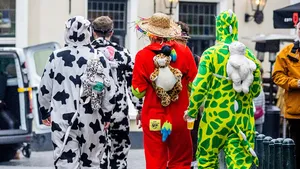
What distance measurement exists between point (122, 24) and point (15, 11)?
95.3 inches

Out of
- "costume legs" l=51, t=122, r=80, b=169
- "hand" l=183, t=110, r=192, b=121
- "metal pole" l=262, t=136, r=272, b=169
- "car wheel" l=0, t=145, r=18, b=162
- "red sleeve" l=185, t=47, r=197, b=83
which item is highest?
"red sleeve" l=185, t=47, r=197, b=83

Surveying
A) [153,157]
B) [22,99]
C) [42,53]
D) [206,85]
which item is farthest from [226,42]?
[42,53]

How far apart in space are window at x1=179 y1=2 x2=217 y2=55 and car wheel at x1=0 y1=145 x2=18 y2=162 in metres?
6.27

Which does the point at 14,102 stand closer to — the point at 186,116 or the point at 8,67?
the point at 8,67

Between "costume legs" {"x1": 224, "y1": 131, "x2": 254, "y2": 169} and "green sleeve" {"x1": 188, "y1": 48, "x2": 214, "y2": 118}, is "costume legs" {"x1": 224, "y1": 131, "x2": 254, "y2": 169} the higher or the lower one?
the lower one

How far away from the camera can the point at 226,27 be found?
32.9ft

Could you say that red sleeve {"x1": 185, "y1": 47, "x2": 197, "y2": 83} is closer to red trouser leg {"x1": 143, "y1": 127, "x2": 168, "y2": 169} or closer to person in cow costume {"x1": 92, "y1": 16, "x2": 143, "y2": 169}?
red trouser leg {"x1": 143, "y1": 127, "x2": 168, "y2": 169}

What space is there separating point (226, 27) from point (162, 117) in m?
1.12

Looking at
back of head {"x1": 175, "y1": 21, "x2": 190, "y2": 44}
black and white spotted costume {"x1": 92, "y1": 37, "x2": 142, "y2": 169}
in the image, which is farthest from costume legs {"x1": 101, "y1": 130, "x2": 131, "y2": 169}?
back of head {"x1": 175, "y1": 21, "x2": 190, "y2": 44}

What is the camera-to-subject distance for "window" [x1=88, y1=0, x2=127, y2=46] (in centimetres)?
2172

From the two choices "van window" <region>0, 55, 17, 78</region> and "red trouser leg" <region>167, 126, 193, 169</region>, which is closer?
"red trouser leg" <region>167, 126, 193, 169</region>

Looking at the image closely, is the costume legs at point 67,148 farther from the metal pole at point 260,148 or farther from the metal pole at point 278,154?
the metal pole at point 260,148

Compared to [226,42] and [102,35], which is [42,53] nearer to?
[102,35]

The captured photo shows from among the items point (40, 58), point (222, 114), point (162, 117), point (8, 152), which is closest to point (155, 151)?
point (162, 117)
